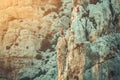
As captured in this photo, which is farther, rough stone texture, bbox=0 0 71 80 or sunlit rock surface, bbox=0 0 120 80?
rough stone texture, bbox=0 0 71 80

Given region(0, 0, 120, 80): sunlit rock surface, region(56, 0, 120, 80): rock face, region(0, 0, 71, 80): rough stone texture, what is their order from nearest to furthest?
region(56, 0, 120, 80): rock face < region(0, 0, 120, 80): sunlit rock surface < region(0, 0, 71, 80): rough stone texture

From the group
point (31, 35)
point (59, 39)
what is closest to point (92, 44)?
point (59, 39)

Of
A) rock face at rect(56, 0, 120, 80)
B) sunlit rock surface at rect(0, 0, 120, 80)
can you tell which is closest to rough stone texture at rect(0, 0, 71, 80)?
sunlit rock surface at rect(0, 0, 120, 80)

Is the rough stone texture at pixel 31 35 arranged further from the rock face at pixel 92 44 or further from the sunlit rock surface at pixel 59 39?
the rock face at pixel 92 44

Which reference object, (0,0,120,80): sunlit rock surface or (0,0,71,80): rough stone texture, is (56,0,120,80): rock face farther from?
(0,0,71,80): rough stone texture

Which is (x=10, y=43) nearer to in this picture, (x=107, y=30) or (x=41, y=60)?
(x=41, y=60)

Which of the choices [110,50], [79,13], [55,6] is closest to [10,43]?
[55,6]

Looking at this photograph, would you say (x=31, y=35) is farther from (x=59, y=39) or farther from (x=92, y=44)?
(x=92, y=44)

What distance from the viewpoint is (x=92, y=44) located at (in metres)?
42.2

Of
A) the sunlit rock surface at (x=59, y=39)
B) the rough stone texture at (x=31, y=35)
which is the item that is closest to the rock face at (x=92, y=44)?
the sunlit rock surface at (x=59, y=39)

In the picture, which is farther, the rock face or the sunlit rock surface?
the sunlit rock surface

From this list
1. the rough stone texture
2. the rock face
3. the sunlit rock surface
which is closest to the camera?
the rock face

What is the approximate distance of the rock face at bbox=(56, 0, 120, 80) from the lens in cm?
4091

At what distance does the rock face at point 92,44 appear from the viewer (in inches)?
1610
